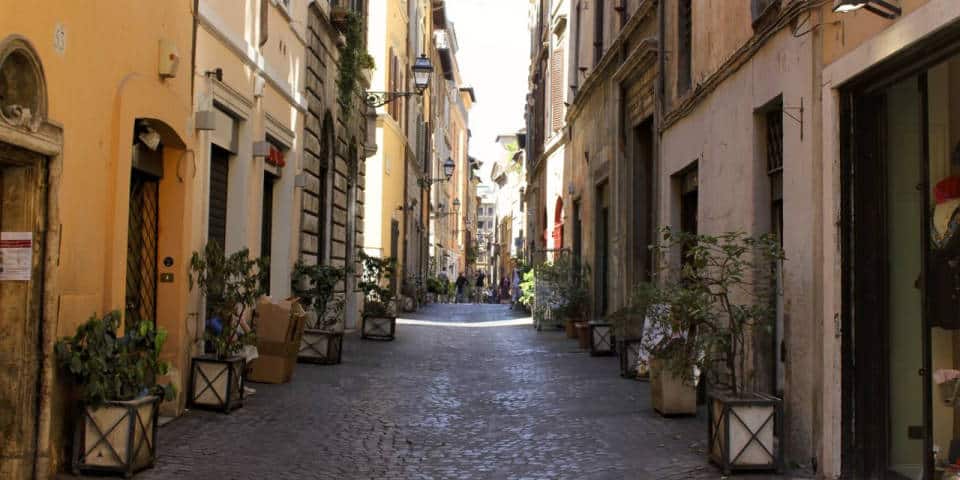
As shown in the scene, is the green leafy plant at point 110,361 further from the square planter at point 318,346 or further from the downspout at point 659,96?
the downspout at point 659,96

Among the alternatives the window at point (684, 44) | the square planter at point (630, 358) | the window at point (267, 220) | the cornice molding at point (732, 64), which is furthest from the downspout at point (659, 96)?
the window at point (267, 220)

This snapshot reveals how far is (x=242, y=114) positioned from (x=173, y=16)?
8.15ft

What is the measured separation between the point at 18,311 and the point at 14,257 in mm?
311

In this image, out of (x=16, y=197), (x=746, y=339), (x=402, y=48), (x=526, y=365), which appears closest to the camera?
(x=16, y=197)

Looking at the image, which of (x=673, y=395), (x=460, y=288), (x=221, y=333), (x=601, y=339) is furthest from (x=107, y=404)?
(x=460, y=288)

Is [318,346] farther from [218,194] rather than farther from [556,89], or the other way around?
[556,89]

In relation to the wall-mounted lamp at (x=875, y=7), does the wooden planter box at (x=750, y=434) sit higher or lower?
lower

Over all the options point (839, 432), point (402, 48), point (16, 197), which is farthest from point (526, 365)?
point (402, 48)

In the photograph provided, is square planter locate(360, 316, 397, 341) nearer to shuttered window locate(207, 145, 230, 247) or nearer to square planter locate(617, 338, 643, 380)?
square planter locate(617, 338, 643, 380)

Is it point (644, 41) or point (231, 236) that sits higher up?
point (644, 41)

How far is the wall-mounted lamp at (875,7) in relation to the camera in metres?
5.45

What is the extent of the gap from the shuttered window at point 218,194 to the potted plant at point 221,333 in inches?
37.8

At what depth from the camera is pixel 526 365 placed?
13812mm

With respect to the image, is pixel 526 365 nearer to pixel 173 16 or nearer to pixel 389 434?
pixel 389 434
